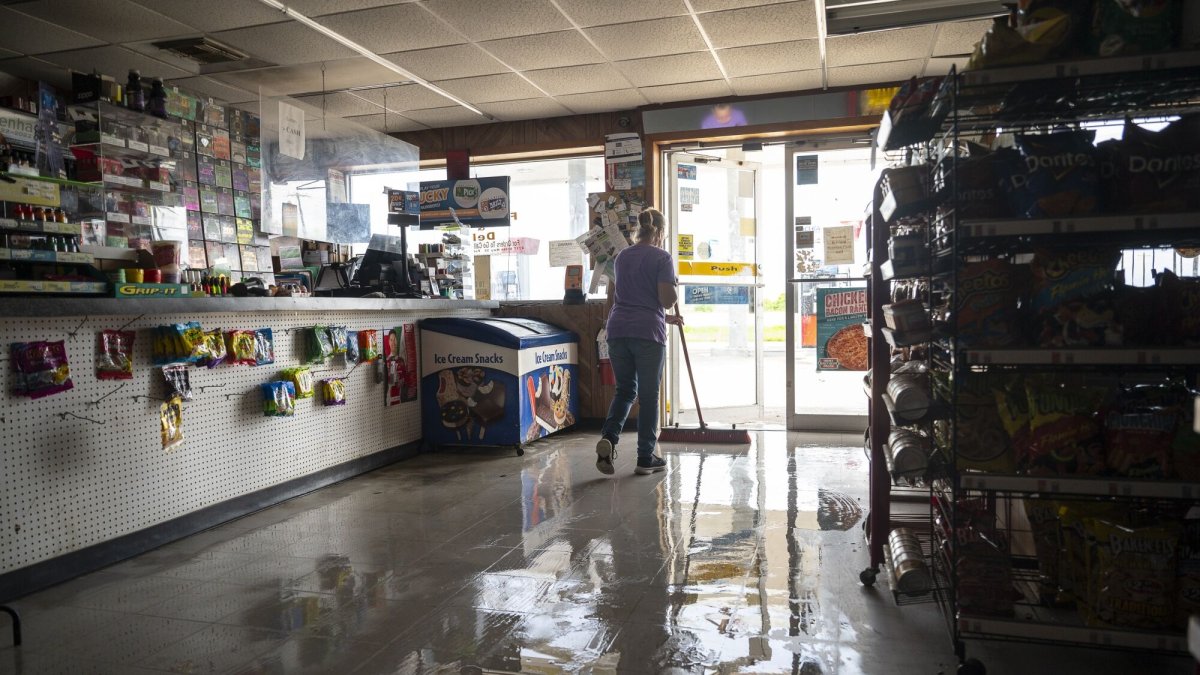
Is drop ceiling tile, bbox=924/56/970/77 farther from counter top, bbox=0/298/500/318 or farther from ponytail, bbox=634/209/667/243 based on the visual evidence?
counter top, bbox=0/298/500/318

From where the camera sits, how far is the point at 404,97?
21.4ft

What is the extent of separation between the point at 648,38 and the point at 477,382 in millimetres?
2630

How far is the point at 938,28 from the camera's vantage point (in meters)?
5.07

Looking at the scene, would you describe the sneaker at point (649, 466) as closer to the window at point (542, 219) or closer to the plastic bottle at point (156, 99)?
the window at point (542, 219)

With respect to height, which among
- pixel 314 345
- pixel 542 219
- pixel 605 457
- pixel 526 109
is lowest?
pixel 605 457

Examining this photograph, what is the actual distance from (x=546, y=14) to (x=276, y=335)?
8.19 ft

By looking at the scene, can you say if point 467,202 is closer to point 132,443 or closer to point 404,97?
point 404,97

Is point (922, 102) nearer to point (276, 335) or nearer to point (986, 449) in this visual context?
point (986, 449)

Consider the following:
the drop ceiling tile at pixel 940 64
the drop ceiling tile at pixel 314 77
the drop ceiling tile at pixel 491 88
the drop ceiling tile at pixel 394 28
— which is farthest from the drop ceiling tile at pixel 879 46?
the drop ceiling tile at pixel 314 77

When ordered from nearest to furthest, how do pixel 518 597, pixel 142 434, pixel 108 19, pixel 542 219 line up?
pixel 518 597 → pixel 142 434 → pixel 108 19 → pixel 542 219

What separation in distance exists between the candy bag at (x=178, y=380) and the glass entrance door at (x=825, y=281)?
4.63 meters

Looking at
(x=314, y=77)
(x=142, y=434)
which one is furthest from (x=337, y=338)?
(x=314, y=77)

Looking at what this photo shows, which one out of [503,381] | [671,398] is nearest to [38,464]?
[503,381]

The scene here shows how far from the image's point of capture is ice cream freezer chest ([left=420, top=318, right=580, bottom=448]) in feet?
18.0
